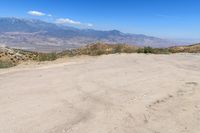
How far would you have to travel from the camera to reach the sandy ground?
387 inches

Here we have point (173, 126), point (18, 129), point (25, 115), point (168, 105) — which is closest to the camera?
point (18, 129)

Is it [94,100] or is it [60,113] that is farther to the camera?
[94,100]

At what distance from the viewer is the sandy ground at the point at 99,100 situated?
9.84m

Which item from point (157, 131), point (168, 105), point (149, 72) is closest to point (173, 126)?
point (157, 131)

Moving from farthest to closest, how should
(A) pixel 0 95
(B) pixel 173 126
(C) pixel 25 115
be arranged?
(A) pixel 0 95 < (C) pixel 25 115 < (B) pixel 173 126

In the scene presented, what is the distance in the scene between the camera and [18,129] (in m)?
9.34

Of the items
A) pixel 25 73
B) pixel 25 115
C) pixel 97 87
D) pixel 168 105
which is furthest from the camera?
pixel 25 73

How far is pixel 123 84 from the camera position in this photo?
1535cm

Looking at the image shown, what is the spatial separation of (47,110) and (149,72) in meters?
8.88

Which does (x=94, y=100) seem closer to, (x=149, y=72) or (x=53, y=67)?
(x=149, y=72)

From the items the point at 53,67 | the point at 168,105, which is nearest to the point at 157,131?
the point at 168,105

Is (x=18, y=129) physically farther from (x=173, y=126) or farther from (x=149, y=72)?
(x=149, y=72)

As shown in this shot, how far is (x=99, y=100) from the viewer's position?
12.6 m

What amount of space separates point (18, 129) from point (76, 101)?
3.39m
